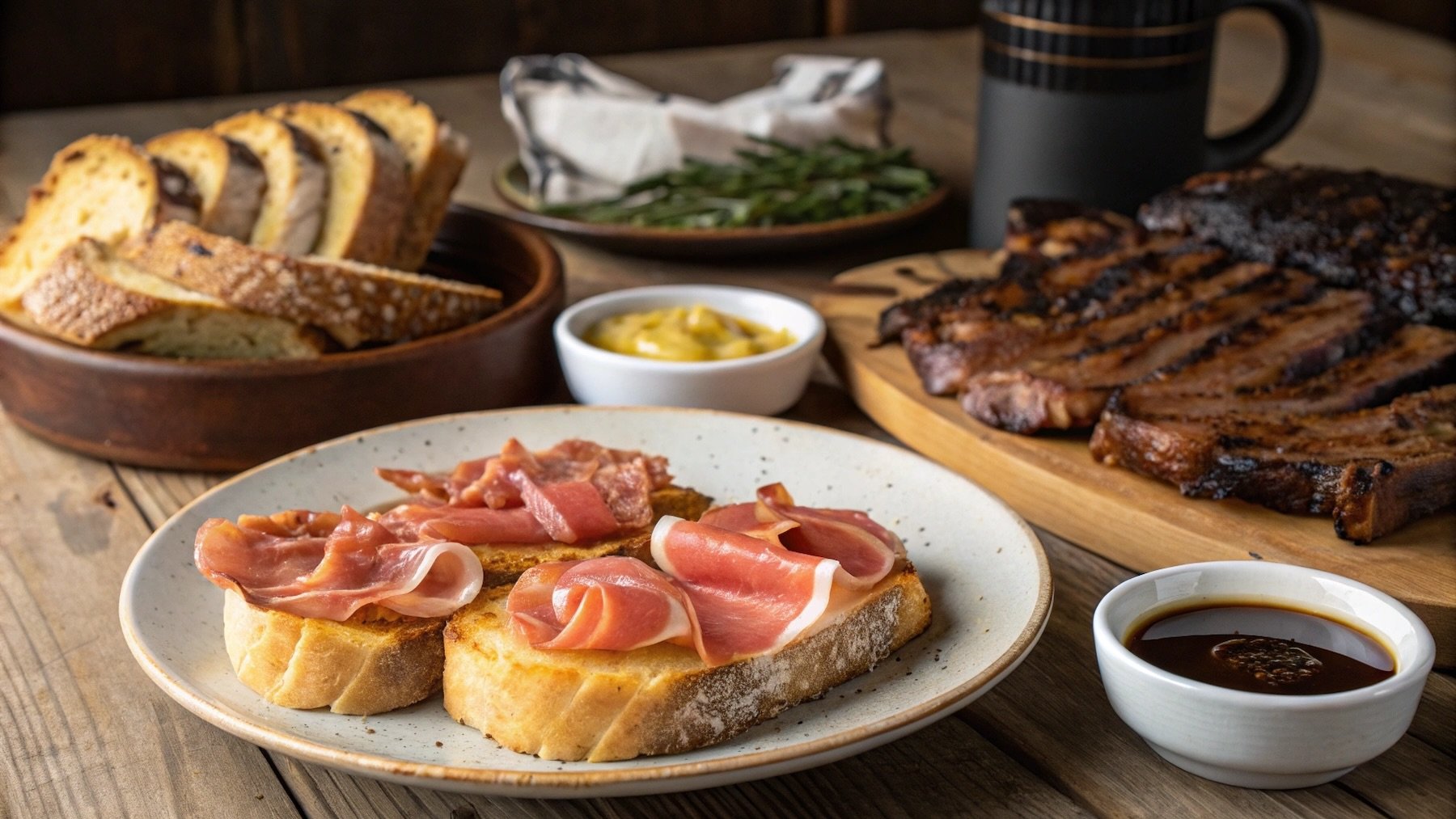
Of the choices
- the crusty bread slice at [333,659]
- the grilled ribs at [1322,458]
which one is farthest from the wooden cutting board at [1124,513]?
the crusty bread slice at [333,659]

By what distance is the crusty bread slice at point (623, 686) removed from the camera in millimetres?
1560

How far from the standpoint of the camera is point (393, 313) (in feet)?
8.63

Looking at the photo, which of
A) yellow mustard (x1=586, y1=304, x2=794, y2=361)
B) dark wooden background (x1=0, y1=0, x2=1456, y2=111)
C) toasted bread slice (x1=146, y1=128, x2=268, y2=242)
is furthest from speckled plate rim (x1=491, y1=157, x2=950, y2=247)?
dark wooden background (x1=0, y1=0, x2=1456, y2=111)

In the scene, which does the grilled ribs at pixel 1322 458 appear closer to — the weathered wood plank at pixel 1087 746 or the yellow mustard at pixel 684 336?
the weathered wood plank at pixel 1087 746

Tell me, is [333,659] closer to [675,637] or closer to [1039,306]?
[675,637]

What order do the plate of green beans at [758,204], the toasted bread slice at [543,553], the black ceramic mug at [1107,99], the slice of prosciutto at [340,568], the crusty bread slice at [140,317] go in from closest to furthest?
1. the slice of prosciutto at [340,568]
2. the toasted bread slice at [543,553]
3. the crusty bread slice at [140,317]
4. the black ceramic mug at [1107,99]
5. the plate of green beans at [758,204]

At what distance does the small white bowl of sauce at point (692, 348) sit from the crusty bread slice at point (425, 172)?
48 centimetres

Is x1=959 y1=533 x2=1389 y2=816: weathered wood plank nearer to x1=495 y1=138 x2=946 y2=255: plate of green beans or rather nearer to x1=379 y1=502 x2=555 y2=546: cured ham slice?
x1=379 y1=502 x2=555 y2=546: cured ham slice

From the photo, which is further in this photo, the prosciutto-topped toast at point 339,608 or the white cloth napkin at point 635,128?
the white cloth napkin at point 635,128

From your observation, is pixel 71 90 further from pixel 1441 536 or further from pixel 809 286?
pixel 1441 536

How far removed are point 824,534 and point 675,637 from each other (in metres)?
0.31

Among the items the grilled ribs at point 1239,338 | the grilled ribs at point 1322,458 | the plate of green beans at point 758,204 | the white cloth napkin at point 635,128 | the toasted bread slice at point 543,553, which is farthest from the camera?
the white cloth napkin at point 635,128

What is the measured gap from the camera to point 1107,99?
324 cm

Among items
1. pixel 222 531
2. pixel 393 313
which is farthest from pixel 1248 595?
pixel 393 313
